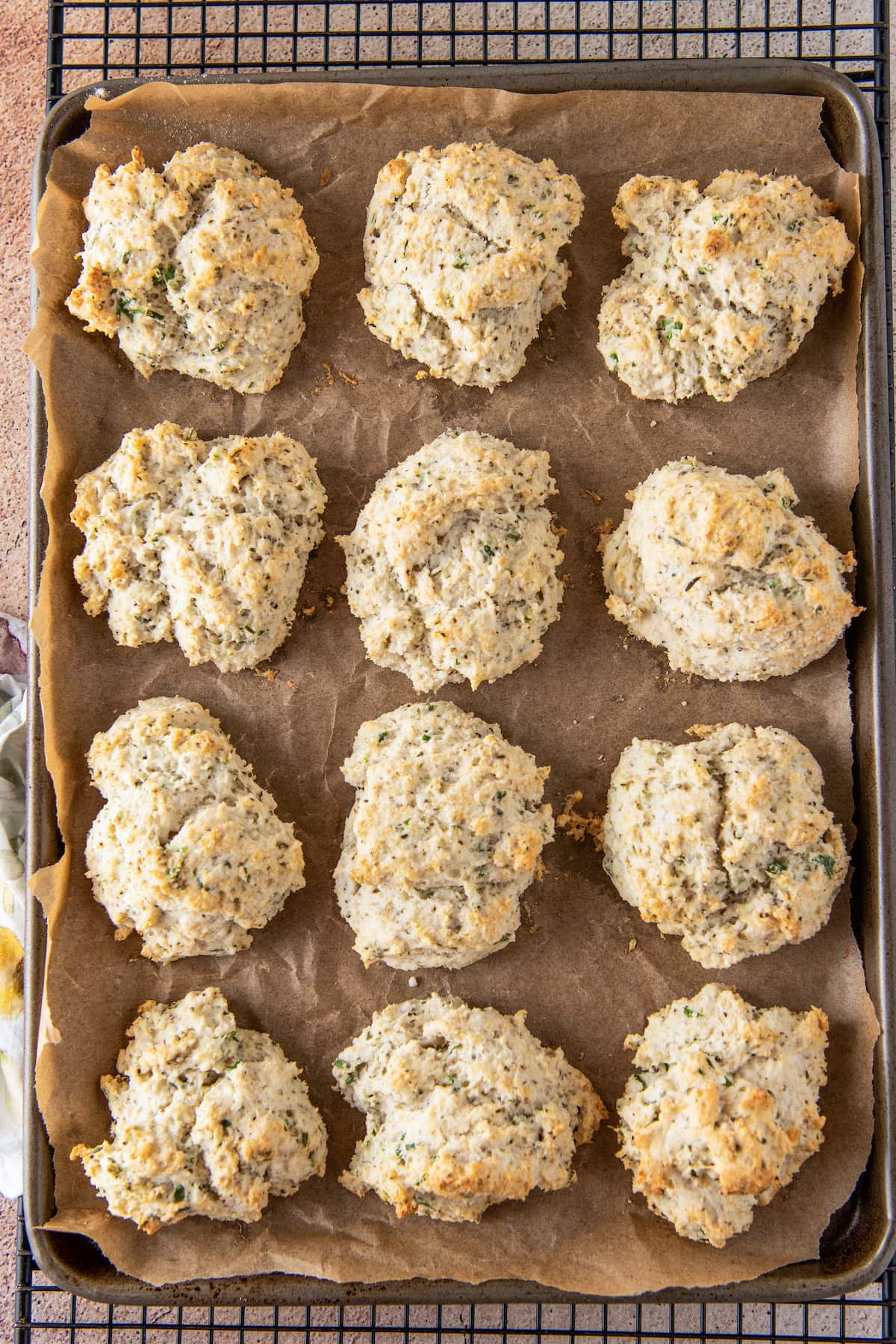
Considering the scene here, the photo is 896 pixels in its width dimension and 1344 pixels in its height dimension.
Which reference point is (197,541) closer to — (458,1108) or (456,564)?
(456,564)

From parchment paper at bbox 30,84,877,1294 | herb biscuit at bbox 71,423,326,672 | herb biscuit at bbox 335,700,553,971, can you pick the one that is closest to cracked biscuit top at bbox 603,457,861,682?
parchment paper at bbox 30,84,877,1294

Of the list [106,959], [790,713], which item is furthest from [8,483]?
[790,713]

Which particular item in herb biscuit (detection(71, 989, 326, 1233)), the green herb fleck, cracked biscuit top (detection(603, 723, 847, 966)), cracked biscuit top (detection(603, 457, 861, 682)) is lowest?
herb biscuit (detection(71, 989, 326, 1233))

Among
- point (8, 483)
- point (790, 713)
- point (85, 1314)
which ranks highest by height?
point (8, 483)

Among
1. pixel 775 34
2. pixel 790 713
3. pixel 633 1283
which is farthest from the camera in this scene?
pixel 775 34

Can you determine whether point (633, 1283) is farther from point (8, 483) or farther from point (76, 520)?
point (8, 483)

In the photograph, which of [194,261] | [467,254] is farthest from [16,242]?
[467,254]

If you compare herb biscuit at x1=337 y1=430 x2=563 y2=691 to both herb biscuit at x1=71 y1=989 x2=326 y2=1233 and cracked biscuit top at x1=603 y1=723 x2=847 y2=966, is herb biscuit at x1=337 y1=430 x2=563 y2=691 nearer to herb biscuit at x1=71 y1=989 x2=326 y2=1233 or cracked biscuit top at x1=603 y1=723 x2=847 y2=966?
cracked biscuit top at x1=603 y1=723 x2=847 y2=966
